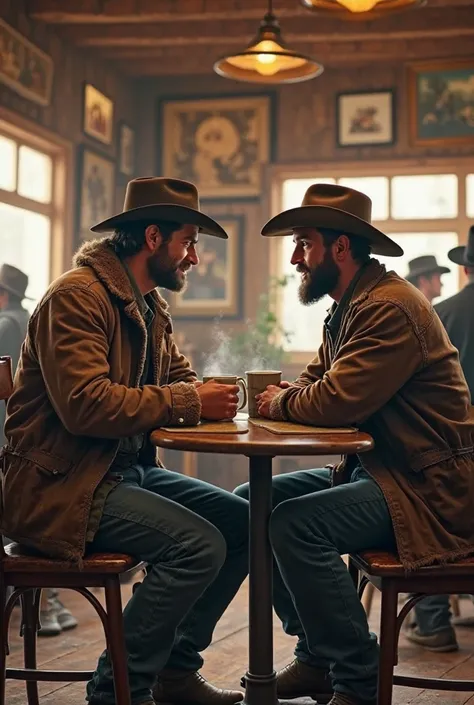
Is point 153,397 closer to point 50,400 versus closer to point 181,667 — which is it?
point 50,400

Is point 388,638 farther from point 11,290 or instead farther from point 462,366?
point 11,290

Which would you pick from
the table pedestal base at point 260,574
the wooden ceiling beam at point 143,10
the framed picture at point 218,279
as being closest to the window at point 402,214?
the framed picture at point 218,279

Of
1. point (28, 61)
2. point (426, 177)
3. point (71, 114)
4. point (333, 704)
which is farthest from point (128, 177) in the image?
point (333, 704)

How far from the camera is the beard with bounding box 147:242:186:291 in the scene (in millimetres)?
2789

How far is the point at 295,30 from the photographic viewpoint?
21.8 feet

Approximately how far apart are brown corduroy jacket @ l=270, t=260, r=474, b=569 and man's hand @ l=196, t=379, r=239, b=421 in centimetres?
14

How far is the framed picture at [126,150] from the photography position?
779 cm

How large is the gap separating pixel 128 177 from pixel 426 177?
2383mm

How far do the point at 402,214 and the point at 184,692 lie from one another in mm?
5587

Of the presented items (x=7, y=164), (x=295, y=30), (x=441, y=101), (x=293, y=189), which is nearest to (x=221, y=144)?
(x=293, y=189)

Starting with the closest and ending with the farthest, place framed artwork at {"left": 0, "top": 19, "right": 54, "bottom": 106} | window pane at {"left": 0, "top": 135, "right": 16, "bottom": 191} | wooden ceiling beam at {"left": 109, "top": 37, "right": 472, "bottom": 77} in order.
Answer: framed artwork at {"left": 0, "top": 19, "right": 54, "bottom": 106}
window pane at {"left": 0, "top": 135, "right": 16, "bottom": 191}
wooden ceiling beam at {"left": 109, "top": 37, "right": 472, "bottom": 77}

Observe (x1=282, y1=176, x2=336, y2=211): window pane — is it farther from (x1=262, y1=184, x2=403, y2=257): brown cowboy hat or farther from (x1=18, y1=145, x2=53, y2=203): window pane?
(x1=262, y1=184, x2=403, y2=257): brown cowboy hat

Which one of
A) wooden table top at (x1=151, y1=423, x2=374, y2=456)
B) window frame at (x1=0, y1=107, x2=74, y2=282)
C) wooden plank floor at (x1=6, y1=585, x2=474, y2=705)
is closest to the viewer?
wooden table top at (x1=151, y1=423, x2=374, y2=456)

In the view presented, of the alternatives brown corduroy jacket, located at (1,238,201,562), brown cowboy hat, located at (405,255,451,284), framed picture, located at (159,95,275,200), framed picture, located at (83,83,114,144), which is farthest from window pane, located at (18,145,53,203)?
brown corduroy jacket, located at (1,238,201,562)
